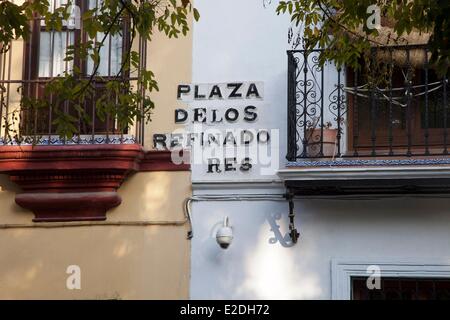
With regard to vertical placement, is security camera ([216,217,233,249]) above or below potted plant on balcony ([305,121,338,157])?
below

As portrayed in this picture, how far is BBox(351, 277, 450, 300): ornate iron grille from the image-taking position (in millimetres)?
8070

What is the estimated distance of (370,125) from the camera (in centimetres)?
844

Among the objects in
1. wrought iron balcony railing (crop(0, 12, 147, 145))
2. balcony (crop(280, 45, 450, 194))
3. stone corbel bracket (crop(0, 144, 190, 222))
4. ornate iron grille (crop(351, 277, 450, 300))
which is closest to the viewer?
balcony (crop(280, 45, 450, 194))

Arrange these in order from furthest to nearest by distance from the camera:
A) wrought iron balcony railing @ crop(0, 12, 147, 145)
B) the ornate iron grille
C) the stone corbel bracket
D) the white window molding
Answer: wrought iron balcony railing @ crop(0, 12, 147, 145) < the stone corbel bracket < the ornate iron grille < the white window molding

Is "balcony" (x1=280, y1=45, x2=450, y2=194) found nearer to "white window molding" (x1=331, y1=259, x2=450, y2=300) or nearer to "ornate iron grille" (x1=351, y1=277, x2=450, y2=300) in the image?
"white window molding" (x1=331, y1=259, x2=450, y2=300)

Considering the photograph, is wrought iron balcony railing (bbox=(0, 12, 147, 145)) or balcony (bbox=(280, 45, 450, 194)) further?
wrought iron balcony railing (bbox=(0, 12, 147, 145))

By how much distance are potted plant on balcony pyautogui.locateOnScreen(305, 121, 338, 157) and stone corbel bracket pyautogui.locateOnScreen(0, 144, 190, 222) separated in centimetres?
133

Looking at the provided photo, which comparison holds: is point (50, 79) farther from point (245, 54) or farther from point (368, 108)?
point (368, 108)

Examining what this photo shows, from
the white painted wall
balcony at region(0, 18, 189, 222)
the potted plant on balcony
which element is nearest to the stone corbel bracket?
balcony at region(0, 18, 189, 222)

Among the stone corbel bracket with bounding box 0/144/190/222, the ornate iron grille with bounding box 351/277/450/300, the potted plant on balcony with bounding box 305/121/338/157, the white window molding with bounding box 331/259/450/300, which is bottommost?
the ornate iron grille with bounding box 351/277/450/300

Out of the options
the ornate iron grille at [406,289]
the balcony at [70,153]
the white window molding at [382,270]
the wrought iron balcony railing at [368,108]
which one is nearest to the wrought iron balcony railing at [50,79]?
the balcony at [70,153]

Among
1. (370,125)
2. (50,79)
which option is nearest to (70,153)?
(50,79)
